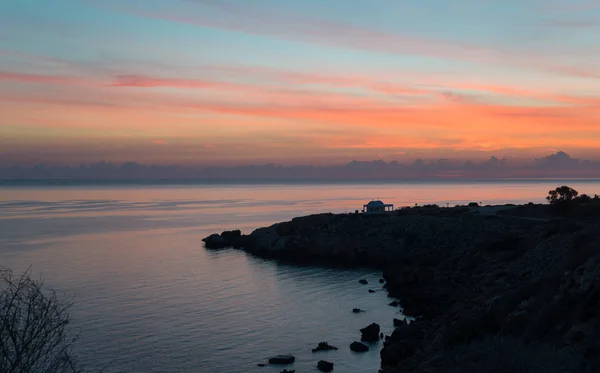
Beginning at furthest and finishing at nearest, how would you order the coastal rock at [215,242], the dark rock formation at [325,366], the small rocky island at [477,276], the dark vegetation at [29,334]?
the coastal rock at [215,242] → the dark rock formation at [325,366] → the small rocky island at [477,276] → the dark vegetation at [29,334]

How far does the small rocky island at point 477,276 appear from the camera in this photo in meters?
21.5

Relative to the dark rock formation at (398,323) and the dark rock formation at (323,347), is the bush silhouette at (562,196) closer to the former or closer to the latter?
the dark rock formation at (398,323)

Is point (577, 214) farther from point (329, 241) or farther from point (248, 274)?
point (248, 274)

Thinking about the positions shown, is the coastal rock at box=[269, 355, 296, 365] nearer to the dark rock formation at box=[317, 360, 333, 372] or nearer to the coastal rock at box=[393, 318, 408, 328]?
the dark rock formation at box=[317, 360, 333, 372]

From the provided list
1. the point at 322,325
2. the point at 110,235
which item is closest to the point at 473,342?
the point at 322,325

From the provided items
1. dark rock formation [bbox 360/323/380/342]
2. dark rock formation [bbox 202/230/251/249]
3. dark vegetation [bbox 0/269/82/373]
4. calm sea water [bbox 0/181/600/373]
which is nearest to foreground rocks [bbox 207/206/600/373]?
dark rock formation [bbox 360/323/380/342]

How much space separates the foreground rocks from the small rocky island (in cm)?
7

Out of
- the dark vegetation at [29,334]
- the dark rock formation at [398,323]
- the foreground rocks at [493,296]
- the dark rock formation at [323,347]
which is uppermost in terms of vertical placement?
the dark vegetation at [29,334]

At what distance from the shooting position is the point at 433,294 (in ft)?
165

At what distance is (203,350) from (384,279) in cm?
3167

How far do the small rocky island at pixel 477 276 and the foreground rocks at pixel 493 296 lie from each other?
71 millimetres

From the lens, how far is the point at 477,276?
47156mm

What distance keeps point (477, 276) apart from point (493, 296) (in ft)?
49.9

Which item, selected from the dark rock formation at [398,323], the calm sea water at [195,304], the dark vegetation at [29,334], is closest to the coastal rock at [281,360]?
the calm sea water at [195,304]
